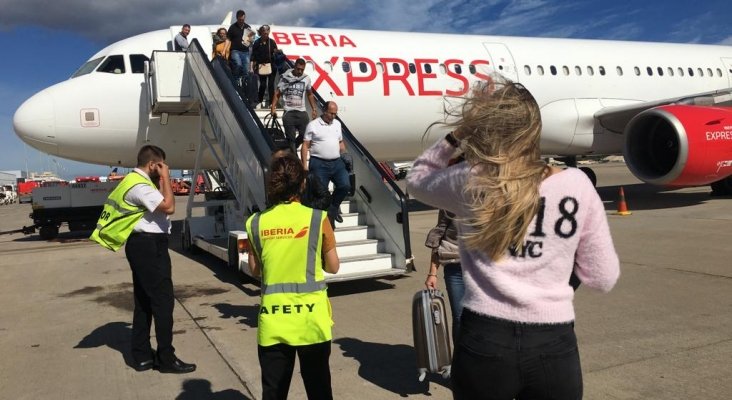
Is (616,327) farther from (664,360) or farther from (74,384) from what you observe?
(74,384)

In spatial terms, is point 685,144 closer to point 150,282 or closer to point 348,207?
point 348,207

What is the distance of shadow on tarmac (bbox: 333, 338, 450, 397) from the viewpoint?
3566 millimetres

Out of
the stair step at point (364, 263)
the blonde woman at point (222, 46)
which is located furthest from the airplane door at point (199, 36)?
the stair step at point (364, 263)

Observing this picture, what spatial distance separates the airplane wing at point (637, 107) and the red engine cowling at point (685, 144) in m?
0.81

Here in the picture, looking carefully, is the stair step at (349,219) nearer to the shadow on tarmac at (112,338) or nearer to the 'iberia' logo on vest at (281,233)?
the shadow on tarmac at (112,338)

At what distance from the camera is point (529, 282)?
1618 millimetres

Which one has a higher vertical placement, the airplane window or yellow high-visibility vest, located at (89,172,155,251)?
the airplane window

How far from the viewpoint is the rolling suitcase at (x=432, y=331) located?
→ 9.40ft

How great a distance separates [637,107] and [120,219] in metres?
11.6

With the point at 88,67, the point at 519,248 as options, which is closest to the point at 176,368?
the point at 519,248

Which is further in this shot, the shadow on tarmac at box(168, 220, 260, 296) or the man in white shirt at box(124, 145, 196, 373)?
the shadow on tarmac at box(168, 220, 260, 296)

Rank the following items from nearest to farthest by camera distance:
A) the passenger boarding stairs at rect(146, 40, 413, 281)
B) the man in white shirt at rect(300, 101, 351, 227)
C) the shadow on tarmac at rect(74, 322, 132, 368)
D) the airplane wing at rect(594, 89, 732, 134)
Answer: the shadow on tarmac at rect(74, 322, 132, 368), the passenger boarding stairs at rect(146, 40, 413, 281), the man in white shirt at rect(300, 101, 351, 227), the airplane wing at rect(594, 89, 732, 134)

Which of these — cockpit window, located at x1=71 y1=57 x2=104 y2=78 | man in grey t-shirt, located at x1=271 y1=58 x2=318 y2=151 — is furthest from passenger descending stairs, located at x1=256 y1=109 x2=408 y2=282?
cockpit window, located at x1=71 y1=57 x2=104 y2=78

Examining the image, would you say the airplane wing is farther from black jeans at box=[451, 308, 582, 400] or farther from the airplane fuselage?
black jeans at box=[451, 308, 582, 400]
